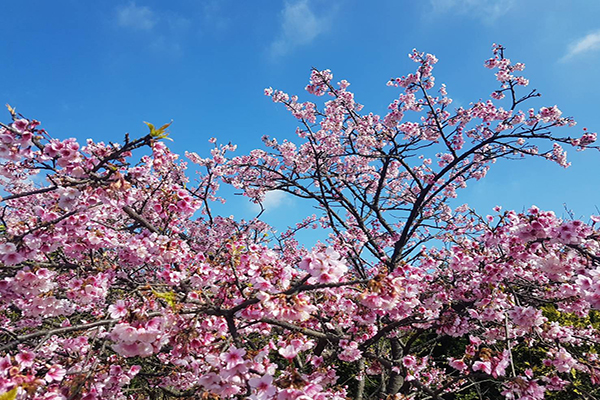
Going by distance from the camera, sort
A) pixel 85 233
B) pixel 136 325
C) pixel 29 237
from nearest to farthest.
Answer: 1. pixel 136 325
2. pixel 29 237
3. pixel 85 233

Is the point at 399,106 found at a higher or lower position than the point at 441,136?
higher

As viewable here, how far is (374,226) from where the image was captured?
999cm

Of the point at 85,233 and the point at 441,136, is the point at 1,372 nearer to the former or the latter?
the point at 85,233

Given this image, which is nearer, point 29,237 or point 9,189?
point 29,237

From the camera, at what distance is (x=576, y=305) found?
12.2ft

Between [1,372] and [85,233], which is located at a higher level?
[85,233]

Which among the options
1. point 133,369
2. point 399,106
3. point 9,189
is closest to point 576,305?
point 133,369

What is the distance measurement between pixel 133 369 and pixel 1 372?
72.2 inches

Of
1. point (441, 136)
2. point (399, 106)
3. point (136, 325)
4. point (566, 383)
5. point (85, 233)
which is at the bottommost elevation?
point (566, 383)

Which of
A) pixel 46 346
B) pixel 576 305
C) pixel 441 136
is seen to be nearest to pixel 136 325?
pixel 46 346

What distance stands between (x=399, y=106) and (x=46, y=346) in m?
8.14

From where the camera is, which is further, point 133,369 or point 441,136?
point 441,136

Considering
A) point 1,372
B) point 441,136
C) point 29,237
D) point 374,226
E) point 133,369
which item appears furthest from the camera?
point 374,226

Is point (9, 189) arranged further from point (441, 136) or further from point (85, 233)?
point (441, 136)
